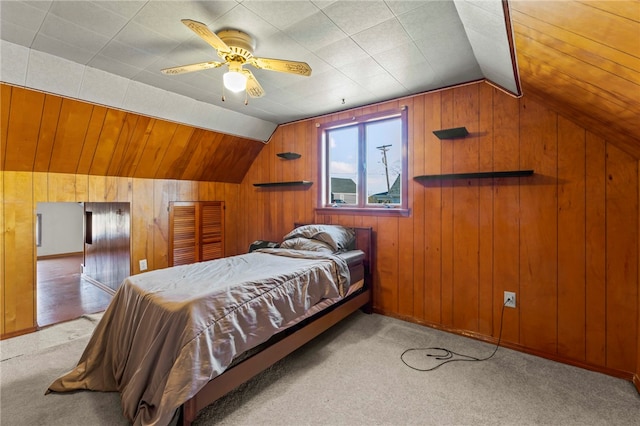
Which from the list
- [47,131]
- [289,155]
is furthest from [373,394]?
[47,131]

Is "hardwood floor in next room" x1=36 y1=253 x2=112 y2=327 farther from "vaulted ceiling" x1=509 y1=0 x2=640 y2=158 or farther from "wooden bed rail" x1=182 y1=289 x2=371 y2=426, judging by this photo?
"vaulted ceiling" x1=509 y1=0 x2=640 y2=158

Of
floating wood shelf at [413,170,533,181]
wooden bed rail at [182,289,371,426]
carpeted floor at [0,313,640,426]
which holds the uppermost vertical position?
floating wood shelf at [413,170,533,181]

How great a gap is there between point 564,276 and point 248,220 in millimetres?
3877

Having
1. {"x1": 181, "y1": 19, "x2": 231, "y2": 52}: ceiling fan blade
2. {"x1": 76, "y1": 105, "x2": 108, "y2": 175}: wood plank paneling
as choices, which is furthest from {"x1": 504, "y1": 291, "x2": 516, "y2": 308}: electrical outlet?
{"x1": 76, "y1": 105, "x2": 108, "y2": 175}: wood plank paneling

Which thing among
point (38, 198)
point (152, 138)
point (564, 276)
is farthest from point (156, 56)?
point (564, 276)

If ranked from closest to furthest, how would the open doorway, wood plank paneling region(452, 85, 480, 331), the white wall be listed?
wood plank paneling region(452, 85, 480, 331), the open doorway, the white wall

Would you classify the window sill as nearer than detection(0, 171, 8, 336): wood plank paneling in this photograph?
No

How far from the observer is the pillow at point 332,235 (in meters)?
3.06

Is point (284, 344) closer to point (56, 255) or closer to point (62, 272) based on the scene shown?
point (62, 272)

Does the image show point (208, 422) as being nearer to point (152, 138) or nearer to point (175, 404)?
point (175, 404)

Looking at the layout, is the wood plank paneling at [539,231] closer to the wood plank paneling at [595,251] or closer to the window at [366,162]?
the wood plank paneling at [595,251]

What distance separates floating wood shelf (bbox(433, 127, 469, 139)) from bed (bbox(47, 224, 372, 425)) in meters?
1.50

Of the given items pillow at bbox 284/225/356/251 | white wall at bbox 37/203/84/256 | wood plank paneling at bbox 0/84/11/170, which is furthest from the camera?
white wall at bbox 37/203/84/256

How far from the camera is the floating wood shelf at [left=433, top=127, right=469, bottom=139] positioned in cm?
257
